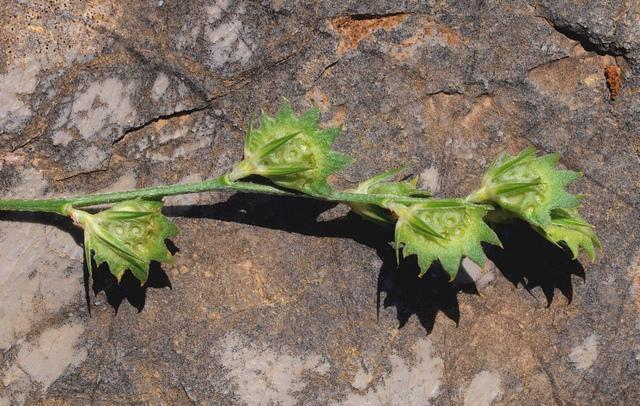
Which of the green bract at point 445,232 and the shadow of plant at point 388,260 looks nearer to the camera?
the green bract at point 445,232

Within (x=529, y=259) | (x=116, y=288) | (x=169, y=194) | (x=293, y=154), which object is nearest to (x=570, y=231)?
(x=529, y=259)

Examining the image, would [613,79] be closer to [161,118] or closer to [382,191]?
[382,191]

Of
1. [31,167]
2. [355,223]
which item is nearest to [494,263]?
[355,223]

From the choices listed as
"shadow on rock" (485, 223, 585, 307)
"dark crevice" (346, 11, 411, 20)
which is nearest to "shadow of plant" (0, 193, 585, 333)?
"shadow on rock" (485, 223, 585, 307)

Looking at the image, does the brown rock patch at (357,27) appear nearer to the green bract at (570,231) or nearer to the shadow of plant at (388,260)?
the shadow of plant at (388,260)

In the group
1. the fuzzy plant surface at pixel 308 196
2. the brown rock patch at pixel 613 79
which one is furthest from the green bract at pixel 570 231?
the brown rock patch at pixel 613 79

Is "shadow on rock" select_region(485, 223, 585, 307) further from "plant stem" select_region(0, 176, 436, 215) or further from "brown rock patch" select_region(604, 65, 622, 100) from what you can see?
"brown rock patch" select_region(604, 65, 622, 100)

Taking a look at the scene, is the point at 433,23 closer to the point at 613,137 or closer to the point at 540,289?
the point at 613,137
